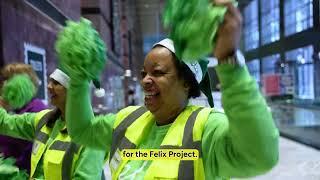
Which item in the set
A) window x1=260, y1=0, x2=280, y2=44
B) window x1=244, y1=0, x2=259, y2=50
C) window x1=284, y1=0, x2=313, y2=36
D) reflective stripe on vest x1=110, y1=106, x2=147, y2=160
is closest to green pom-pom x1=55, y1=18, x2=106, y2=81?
reflective stripe on vest x1=110, y1=106, x2=147, y2=160

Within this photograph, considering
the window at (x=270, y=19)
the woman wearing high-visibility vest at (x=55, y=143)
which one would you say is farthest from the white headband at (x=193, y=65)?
the window at (x=270, y=19)

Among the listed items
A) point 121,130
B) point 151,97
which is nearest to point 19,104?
point 121,130

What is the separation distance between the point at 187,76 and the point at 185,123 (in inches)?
7.2

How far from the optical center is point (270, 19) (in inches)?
413

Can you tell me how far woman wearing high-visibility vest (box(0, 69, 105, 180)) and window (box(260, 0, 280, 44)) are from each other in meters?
6.24

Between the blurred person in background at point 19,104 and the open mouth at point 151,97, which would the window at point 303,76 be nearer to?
the blurred person in background at point 19,104

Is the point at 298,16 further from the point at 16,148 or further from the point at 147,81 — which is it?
the point at 147,81

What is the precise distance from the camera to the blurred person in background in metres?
3.02

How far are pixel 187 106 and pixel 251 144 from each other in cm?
50

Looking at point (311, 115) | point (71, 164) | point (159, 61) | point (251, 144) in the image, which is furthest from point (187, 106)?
point (311, 115)

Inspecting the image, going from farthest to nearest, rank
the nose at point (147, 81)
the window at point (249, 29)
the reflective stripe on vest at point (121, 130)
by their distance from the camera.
A: the window at point (249, 29)
the reflective stripe on vest at point (121, 130)
the nose at point (147, 81)

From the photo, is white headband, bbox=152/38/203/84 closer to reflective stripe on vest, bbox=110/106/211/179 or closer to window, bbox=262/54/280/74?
reflective stripe on vest, bbox=110/106/211/179

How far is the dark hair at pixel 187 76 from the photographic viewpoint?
1.70 m

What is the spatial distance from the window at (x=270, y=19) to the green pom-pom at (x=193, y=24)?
7328 millimetres
